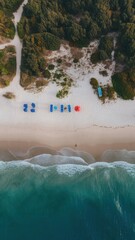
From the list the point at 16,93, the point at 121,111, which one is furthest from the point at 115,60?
the point at 16,93

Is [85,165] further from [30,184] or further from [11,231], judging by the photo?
[11,231]

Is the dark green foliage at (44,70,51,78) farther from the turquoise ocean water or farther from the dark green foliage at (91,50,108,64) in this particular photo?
the turquoise ocean water

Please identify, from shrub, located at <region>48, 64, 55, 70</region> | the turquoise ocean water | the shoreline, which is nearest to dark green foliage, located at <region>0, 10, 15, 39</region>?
shrub, located at <region>48, 64, 55, 70</region>

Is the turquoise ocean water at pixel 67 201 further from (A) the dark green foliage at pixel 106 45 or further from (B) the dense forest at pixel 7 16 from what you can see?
(B) the dense forest at pixel 7 16

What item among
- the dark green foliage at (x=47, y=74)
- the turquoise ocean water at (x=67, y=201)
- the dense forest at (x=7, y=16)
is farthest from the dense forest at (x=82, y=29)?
the turquoise ocean water at (x=67, y=201)

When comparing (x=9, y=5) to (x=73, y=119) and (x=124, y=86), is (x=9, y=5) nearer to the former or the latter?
(x=73, y=119)
